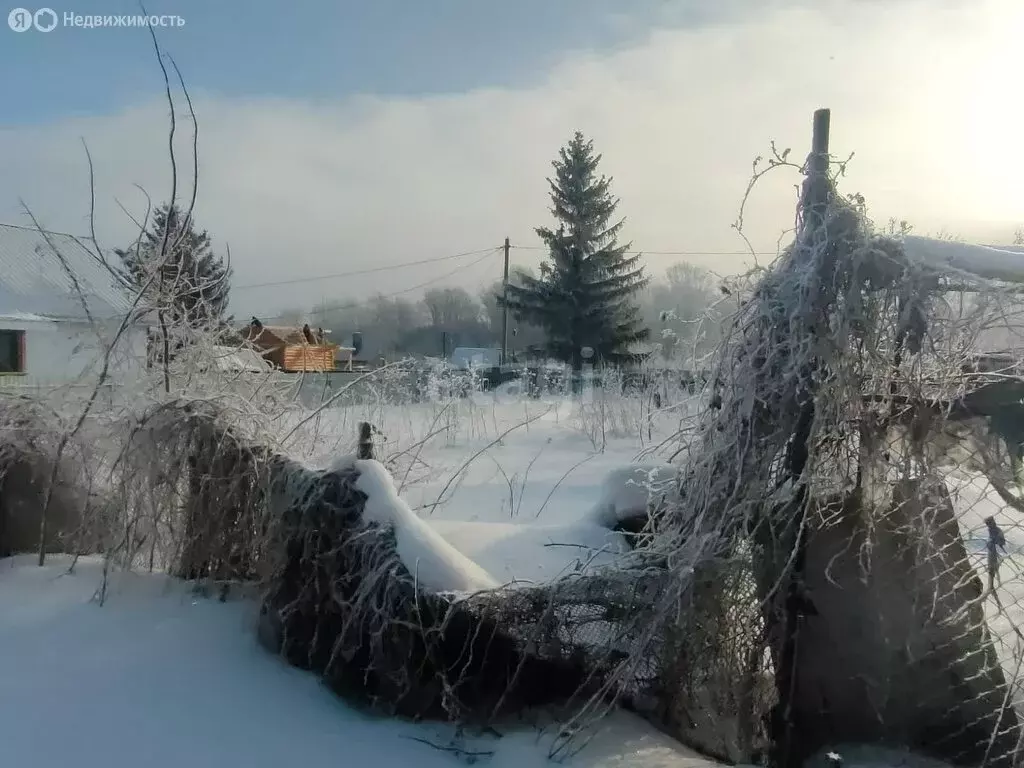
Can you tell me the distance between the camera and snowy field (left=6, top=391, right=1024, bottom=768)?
2936 mm

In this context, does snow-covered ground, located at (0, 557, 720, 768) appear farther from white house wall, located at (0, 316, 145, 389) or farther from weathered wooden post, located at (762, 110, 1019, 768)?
white house wall, located at (0, 316, 145, 389)

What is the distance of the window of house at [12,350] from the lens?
18.5 metres

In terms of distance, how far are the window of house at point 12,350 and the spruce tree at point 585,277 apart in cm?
1840

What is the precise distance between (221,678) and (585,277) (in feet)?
89.7

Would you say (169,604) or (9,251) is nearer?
(169,604)

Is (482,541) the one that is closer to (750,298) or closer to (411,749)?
(411,749)

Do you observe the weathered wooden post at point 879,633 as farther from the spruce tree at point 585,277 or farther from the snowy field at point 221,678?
the spruce tree at point 585,277

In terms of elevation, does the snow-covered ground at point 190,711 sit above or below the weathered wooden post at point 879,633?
below

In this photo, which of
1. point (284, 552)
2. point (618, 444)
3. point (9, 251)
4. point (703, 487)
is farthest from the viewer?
point (9, 251)

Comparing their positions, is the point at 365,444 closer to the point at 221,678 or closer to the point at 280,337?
the point at 221,678

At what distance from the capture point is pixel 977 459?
8.86 feet

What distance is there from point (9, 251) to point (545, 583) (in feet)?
73.4

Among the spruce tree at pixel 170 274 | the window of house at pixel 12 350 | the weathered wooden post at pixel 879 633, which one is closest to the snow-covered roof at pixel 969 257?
the weathered wooden post at pixel 879 633

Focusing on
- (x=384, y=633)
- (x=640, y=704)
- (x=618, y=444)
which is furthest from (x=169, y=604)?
(x=618, y=444)
